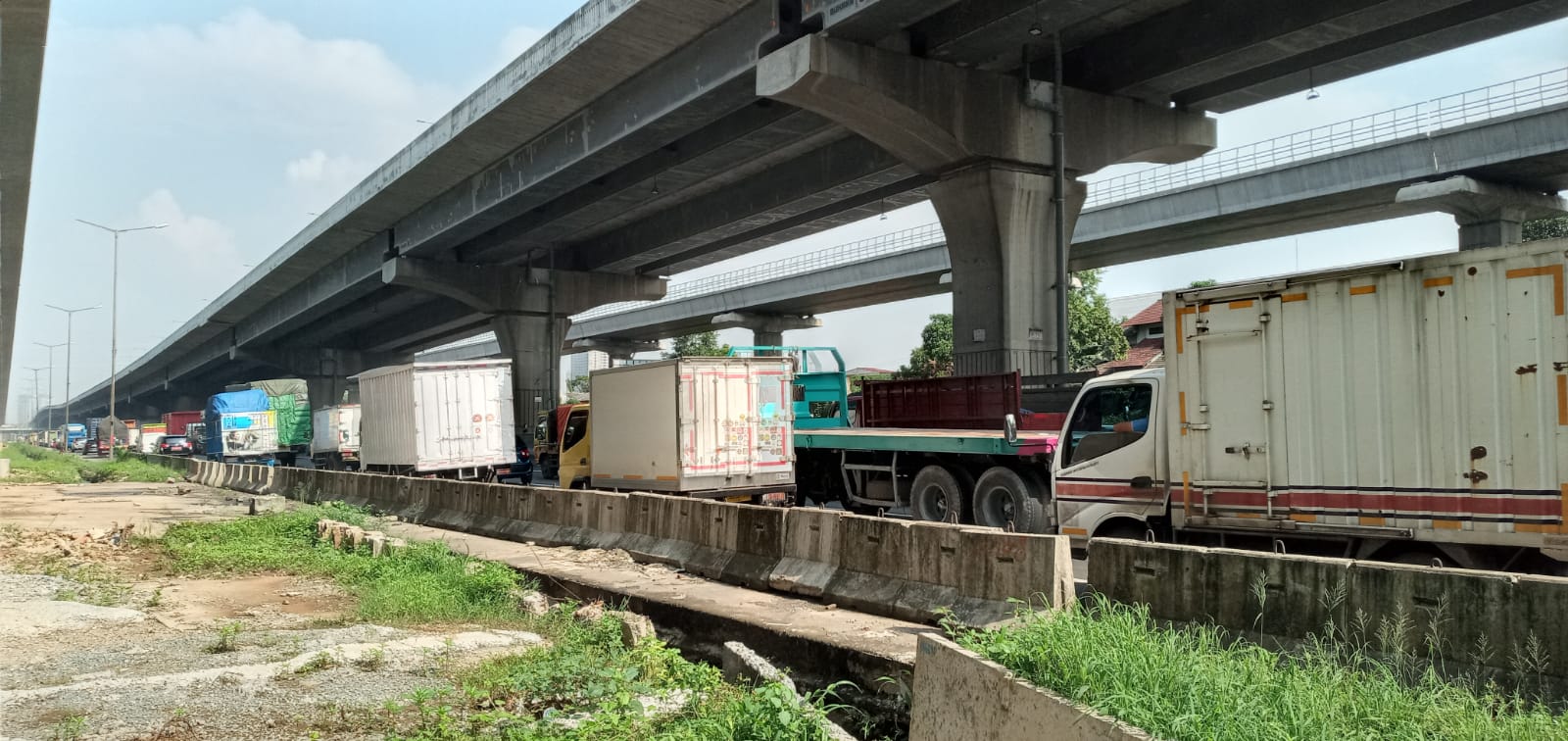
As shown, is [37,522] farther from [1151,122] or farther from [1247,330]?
[1151,122]

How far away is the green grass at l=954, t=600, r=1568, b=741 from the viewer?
3.81 m

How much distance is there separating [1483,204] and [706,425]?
23.2 m

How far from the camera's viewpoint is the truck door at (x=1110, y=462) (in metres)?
9.55

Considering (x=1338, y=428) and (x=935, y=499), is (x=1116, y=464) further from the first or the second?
(x=935, y=499)

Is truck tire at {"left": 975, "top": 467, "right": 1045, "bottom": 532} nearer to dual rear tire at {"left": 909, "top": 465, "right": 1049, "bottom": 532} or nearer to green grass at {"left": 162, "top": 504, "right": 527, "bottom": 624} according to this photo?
dual rear tire at {"left": 909, "top": 465, "right": 1049, "bottom": 532}

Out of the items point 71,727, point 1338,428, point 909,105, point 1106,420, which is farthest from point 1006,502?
point 71,727

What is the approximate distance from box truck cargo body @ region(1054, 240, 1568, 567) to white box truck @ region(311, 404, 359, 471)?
39.5 meters

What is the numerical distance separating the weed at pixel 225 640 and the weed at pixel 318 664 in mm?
939

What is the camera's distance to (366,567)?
1184cm

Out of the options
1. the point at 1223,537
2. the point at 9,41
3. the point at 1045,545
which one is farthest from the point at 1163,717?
the point at 9,41

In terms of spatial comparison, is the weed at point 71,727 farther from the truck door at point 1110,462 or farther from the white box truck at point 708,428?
the white box truck at point 708,428

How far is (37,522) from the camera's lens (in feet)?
65.1

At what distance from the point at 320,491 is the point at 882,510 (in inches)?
589

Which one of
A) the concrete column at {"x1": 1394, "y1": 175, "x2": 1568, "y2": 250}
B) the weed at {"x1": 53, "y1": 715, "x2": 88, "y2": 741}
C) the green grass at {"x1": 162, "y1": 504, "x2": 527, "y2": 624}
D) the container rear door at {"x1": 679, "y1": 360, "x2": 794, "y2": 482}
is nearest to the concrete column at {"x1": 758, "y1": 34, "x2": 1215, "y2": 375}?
the container rear door at {"x1": 679, "y1": 360, "x2": 794, "y2": 482}
